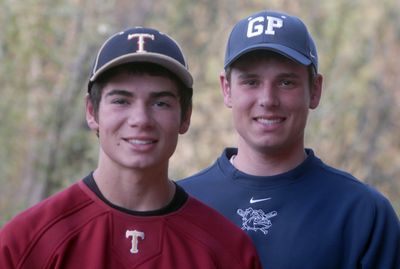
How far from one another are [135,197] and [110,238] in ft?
0.60

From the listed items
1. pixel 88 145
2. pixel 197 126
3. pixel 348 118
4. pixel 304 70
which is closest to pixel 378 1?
pixel 348 118

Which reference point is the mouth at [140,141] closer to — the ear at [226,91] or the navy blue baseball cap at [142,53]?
the navy blue baseball cap at [142,53]

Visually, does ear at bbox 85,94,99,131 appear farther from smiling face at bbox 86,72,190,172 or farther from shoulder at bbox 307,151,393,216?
shoulder at bbox 307,151,393,216

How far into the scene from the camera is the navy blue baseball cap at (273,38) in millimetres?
4586

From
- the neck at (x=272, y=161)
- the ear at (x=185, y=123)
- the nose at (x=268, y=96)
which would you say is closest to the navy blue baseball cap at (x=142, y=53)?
the ear at (x=185, y=123)

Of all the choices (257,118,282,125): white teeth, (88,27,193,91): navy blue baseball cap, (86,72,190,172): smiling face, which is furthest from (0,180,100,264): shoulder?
(257,118,282,125): white teeth

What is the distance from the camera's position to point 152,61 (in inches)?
147

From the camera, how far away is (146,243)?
3676 millimetres

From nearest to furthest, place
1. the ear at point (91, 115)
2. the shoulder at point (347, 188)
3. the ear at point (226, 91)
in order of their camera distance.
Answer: the ear at point (91, 115), the shoulder at point (347, 188), the ear at point (226, 91)

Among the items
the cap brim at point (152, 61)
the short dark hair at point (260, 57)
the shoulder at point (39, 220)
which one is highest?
the short dark hair at point (260, 57)

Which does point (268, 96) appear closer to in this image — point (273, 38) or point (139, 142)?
point (273, 38)

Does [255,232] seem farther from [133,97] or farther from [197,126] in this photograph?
[197,126]

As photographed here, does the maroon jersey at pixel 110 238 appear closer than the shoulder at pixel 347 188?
Yes

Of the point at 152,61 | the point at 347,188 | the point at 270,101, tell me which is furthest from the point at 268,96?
the point at 152,61
